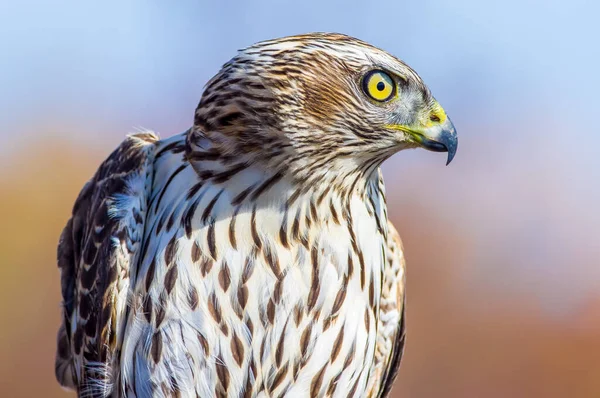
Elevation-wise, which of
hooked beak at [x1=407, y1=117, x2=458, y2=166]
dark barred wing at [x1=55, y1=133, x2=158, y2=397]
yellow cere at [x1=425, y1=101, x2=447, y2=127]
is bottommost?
dark barred wing at [x1=55, y1=133, x2=158, y2=397]

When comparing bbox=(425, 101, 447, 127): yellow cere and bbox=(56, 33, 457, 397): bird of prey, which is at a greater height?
bbox=(425, 101, 447, 127): yellow cere

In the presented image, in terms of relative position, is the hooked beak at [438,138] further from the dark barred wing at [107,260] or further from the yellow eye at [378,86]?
the dark barred wing at [107,260]

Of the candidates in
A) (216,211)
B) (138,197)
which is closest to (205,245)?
(216,211)

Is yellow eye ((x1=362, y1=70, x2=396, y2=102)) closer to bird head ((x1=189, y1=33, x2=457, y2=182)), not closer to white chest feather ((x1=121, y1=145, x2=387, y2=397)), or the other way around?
bird head ((x1=189, y1=33, x2=457, y2=182))

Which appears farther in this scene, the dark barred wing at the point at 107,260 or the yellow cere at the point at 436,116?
the dark barred wing at the point at 107,260

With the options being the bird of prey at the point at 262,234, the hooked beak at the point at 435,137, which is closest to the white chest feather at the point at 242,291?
the bird of prey at the point at 262,234

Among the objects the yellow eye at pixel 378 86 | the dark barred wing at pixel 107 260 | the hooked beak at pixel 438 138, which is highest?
the yellow eye at pixel 378 86

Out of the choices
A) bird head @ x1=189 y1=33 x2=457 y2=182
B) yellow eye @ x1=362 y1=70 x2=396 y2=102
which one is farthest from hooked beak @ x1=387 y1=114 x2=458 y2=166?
yellow eye @ x1=362 y1=70 x2=396 y2=102
